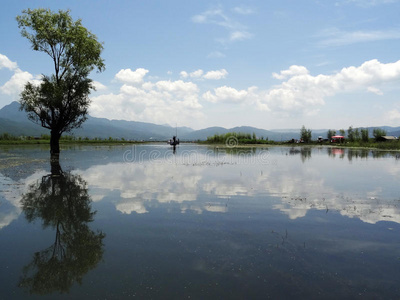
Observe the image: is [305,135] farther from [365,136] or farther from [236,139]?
[236,139]

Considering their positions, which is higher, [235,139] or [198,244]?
[235,139]

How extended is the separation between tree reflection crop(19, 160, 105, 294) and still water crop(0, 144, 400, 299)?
1.5 inches

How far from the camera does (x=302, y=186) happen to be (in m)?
18.9

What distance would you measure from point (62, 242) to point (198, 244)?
4.34 metres

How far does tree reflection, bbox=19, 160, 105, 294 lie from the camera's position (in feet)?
21.7

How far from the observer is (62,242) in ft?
A: 28.9

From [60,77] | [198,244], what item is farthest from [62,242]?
[60,77]

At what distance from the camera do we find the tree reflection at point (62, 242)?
21.7ft

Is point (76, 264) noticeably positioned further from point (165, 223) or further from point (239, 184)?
point (239, 184)

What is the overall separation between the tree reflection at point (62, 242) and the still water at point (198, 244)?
39 millimetres

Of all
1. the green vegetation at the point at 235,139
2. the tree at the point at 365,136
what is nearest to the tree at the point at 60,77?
the green vegetation at the point at 235,139

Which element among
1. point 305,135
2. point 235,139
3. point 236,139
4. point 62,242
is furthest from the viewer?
point 305,135

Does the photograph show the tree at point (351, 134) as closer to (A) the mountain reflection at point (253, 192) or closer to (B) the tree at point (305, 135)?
(B) the tree at point (305, 135)

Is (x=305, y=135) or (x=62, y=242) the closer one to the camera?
(x=62, y=242)
